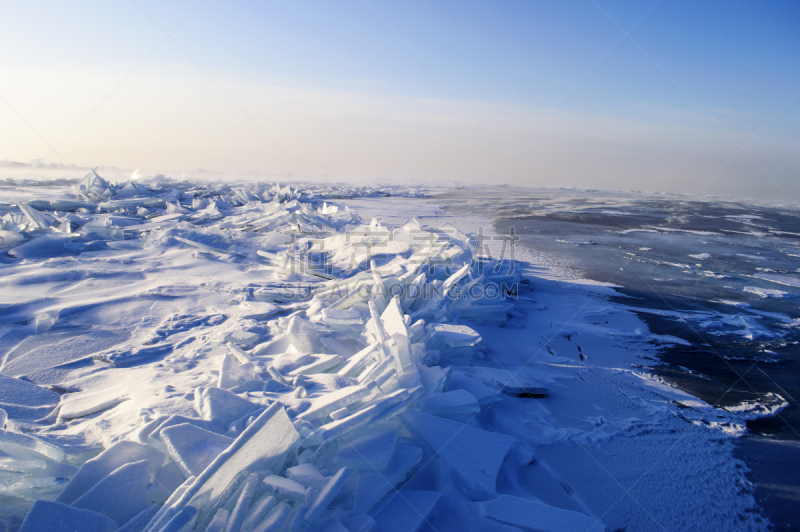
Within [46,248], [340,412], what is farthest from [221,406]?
[46,248]

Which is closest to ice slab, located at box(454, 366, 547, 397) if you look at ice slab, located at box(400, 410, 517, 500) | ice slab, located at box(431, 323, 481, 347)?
ice slab, located at box(431, 323, 481, 347)

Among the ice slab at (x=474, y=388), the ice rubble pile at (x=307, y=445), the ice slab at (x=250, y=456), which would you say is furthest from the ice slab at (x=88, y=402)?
the ice slab at (x=474, y=388)

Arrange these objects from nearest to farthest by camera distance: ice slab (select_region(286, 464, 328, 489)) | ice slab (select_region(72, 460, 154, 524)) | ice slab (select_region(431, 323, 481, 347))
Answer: ice slab (select_region(72, 460, 154, 524))
ice slab (select_region(286, 464, 328, 489))
ice slab (select_region(431, 323, 481, 347))

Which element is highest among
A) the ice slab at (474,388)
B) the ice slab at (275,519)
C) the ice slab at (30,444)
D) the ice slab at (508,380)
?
the ice slab at (30,444)

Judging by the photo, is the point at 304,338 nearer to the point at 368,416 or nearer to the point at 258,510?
the point at 368,416

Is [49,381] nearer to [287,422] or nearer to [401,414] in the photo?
[287,422]

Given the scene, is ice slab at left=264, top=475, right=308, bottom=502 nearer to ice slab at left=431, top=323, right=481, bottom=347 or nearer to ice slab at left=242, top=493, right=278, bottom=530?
ice slab at left=242, top=493, right=278, bottom=530

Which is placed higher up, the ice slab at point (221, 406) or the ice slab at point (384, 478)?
the ice slab at point (221, 406)

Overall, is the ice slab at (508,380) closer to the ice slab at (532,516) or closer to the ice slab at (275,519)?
the ice slab at (532,516)
